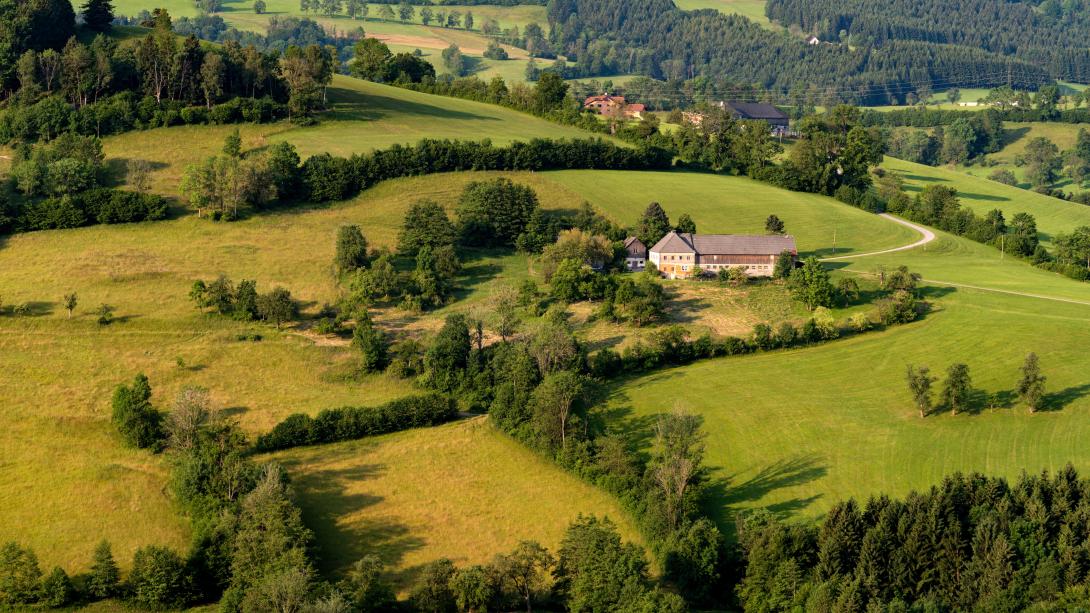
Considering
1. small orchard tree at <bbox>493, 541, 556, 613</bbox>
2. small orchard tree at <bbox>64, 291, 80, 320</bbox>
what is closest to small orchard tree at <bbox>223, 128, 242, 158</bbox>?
small orchard tree at <bbox>64, 291, 80, 320</bbox>

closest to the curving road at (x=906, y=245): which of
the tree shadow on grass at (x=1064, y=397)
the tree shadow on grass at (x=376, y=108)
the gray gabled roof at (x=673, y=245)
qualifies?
the gray gabled roof at (x=673, y=245)

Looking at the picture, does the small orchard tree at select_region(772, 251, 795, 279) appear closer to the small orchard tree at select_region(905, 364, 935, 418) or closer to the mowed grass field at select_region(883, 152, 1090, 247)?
the small orchard tree at select_region(905, 364, 935, 418)

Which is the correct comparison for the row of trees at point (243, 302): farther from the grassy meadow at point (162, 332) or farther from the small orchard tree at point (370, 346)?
the small orchard tree at point (370, 346)

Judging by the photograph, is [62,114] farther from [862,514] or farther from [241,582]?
[862,514]

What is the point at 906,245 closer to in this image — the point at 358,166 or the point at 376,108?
the point at 358,166

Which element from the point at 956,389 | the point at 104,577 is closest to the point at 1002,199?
the point at 956,389

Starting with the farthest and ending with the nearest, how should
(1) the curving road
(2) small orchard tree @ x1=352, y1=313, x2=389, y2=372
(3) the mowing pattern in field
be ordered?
(3) the mowing pattern in field < (1) the curving road < (2) small orchard tree @ x1=352, y1=313, x2=389, y2=372
